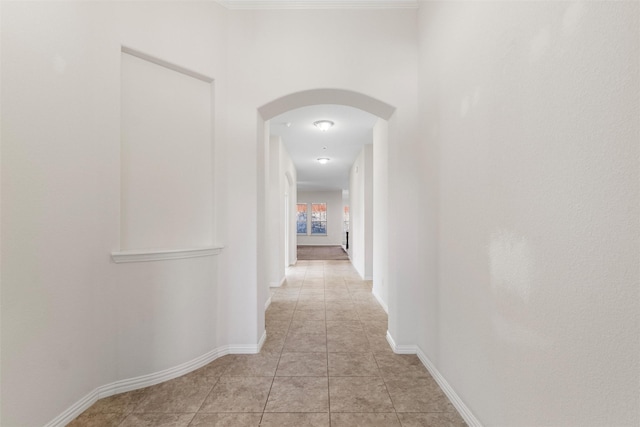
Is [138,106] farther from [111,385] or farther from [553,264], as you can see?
[553,264]

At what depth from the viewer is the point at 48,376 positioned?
5.72 feet

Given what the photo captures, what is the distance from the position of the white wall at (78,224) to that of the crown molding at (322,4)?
0.30 metres

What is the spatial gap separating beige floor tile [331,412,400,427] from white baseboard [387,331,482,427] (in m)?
0.44

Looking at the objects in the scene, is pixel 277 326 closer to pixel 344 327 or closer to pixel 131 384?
pixel 344 327

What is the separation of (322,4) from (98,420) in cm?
379

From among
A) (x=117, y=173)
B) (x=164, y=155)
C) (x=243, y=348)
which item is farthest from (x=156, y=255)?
(x=243, y=348)

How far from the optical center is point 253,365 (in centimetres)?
261

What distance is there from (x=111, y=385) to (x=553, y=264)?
114 inches

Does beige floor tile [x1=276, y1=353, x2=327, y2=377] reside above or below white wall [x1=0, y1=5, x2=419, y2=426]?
below

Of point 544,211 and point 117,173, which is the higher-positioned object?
point 117,173

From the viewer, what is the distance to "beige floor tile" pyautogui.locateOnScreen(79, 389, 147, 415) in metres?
2.00

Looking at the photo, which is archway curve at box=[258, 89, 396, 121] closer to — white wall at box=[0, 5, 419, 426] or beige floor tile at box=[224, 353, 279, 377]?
white wall at box=[0, 5, 419, 426]

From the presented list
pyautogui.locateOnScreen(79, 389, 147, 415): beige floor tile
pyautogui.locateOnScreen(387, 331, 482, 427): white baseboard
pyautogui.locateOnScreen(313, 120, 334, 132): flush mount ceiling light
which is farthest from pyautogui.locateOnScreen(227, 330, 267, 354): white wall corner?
pyautogui.locateOnScreen(313, 120, 334, 132): flush mount ceiling light

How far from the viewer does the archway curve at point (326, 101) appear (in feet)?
9.40
